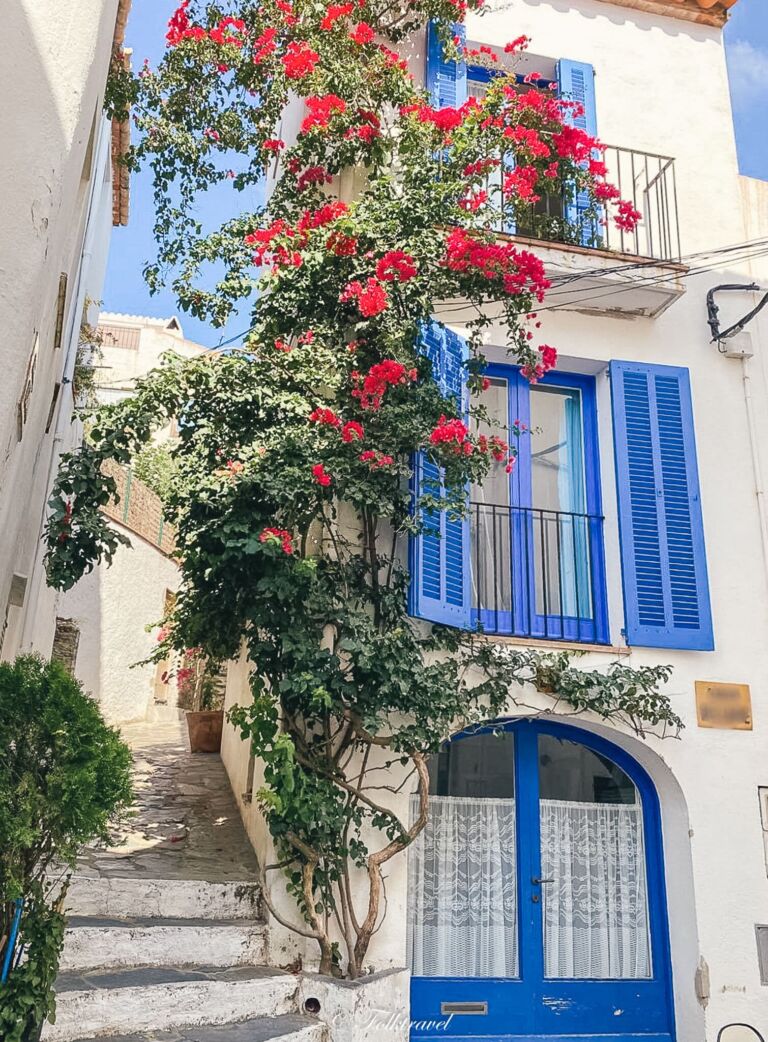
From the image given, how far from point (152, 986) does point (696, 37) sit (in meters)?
9.87

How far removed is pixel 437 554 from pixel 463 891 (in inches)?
100

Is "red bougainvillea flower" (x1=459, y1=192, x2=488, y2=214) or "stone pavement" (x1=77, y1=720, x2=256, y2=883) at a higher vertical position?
"red bougainvillea flower" (x1=459, y1=192, x2=488, y2=214)

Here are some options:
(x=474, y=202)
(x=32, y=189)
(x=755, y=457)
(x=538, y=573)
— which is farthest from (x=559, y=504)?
(x=32, y=189)

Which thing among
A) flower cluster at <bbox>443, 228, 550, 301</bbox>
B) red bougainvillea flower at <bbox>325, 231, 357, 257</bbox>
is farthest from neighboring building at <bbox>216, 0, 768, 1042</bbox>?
red bougainvillea flower at <bbox>325, 231, 357, 257</bbox>

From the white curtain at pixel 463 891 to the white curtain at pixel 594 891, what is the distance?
0.32m

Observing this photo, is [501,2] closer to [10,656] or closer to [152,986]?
[10,656]

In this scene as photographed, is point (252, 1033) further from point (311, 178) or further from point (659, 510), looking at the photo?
point (311, 178)

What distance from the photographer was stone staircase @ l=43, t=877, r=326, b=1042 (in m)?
5.32

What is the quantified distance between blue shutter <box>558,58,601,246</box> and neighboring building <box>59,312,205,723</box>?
7223 millimetres

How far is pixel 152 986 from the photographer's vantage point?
5.51m

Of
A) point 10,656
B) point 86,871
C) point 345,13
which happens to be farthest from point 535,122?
point 86,871

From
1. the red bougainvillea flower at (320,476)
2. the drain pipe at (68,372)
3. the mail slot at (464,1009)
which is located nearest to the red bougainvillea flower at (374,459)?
the red bougainvillea flower at (320,476)

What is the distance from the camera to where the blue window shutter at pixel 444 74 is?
8.79m

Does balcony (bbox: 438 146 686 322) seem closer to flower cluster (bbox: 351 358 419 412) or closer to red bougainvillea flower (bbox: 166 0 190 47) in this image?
flower cluster (bbox: 351 358 419 412)
